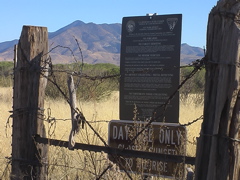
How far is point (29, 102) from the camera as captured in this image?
4816mm

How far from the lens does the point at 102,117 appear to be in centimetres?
1308

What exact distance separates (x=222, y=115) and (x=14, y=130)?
2729 millimetres

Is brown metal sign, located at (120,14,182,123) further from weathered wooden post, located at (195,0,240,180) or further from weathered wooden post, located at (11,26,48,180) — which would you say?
weathered wooden post, located at (195,0,240,180)

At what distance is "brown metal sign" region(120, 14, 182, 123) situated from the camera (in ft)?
18.0

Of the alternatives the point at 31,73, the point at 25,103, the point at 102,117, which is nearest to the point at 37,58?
the point at 31,73

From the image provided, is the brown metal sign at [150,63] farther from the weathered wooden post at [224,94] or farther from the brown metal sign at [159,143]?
the weathered wooden post at [224,94]

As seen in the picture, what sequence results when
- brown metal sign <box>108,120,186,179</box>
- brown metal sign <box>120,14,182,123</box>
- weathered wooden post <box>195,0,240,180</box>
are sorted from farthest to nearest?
brown metal sign <box>120,14,182,123</box> → brown metal sign <box>108,120,186,179</box> → weathered wooden post <box>195,0,240,180</box>

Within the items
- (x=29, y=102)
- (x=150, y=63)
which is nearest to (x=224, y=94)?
(x=29, y=102)

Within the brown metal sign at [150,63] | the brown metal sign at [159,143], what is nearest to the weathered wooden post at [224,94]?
the brown metal sign at [159,143]

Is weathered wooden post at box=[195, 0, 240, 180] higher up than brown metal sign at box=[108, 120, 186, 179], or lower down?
higher up

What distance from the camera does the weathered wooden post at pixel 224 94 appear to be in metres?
2.74

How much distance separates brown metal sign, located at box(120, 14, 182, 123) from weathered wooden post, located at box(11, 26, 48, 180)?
121 cm

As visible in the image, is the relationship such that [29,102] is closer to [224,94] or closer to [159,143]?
[159,143]

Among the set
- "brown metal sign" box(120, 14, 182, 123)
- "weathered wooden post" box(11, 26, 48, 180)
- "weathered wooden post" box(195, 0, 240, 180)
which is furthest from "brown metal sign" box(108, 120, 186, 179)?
"weathered wooden post" box(195, 0, 240, 180)
